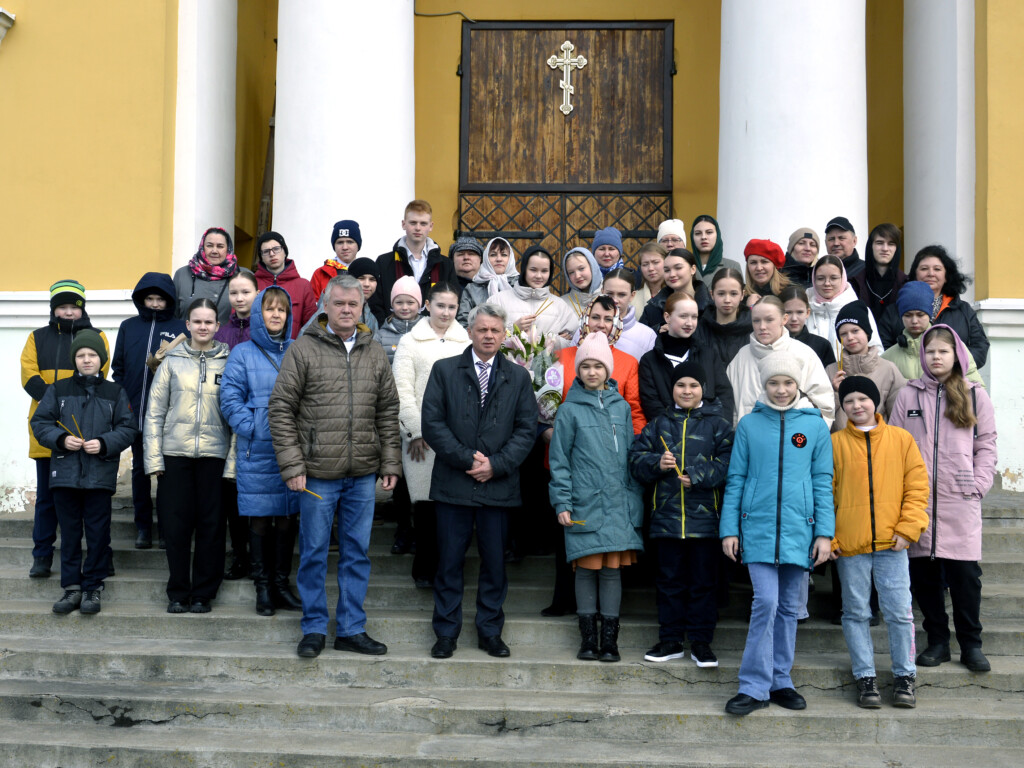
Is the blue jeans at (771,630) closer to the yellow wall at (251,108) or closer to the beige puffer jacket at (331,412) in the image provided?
the beige puffer jacket at (331,412)

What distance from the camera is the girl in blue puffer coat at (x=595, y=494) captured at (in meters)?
5.70

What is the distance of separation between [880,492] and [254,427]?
331 cm

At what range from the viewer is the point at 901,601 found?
17.6ft

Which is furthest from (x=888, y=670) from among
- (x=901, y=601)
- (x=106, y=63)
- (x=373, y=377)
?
(x=106, y=63)

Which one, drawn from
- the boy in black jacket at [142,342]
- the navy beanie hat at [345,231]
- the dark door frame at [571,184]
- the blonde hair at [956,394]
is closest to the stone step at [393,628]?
the boy in black jacket at [142,342]

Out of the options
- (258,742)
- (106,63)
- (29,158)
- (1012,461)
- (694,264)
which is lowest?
(258,742)

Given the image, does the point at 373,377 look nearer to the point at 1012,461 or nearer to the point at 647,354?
the point at 647,354

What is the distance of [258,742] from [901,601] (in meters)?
3.16

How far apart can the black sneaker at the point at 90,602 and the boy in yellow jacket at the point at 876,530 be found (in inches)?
160

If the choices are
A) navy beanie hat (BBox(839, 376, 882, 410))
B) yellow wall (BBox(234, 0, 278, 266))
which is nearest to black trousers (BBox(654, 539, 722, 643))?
navy beanie hat (BBox(839, 376, 882, 410))

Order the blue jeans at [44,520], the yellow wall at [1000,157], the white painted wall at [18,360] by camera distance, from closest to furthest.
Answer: the blue jeans at [44,520] → the yellow wall at [1000,157] → the white painted wall at [18,360]

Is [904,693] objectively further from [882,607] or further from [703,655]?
[703,655]

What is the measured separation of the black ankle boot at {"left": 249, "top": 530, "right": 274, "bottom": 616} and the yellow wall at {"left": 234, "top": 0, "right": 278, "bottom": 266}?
5.19m

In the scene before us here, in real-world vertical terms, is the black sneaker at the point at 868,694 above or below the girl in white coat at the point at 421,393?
below
